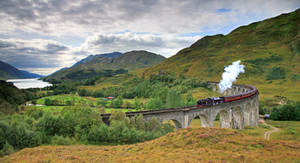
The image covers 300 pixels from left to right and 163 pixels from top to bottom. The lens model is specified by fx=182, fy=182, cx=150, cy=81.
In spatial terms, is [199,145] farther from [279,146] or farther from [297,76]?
[297,76]

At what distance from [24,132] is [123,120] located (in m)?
14.6

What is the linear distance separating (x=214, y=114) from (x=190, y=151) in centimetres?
2725

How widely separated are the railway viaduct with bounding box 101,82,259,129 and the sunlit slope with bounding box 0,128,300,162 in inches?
457

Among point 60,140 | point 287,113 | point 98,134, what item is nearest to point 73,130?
point 60,140

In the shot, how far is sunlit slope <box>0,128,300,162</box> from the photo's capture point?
18.3 m

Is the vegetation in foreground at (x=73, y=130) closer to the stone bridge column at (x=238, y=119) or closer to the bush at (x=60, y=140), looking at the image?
the bush at (x=60, y=140)

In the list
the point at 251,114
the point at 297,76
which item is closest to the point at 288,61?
the point at 297,76

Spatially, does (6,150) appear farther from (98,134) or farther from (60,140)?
(98,134)

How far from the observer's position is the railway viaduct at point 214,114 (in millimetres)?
38500

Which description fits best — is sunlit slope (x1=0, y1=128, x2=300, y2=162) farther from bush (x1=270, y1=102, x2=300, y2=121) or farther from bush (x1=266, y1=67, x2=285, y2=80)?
bush (x1=266, y1=67, x2=285, y2=80)

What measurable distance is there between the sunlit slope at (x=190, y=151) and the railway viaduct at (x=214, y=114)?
11.6m

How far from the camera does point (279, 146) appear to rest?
71.3 feet

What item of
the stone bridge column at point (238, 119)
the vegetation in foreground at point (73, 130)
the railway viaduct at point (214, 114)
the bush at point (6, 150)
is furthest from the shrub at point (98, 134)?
the stone bridge column at point (238, 119)

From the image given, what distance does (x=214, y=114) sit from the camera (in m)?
45.8
